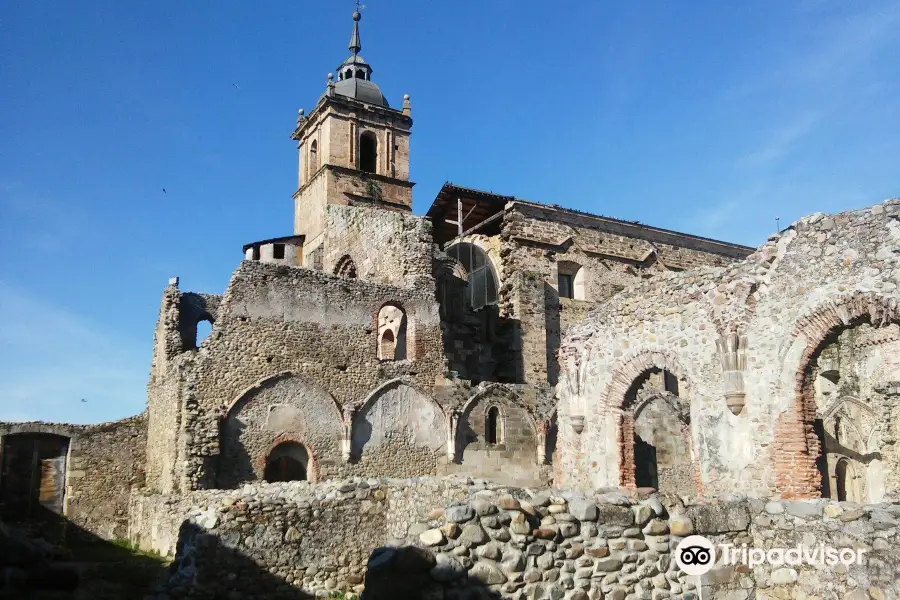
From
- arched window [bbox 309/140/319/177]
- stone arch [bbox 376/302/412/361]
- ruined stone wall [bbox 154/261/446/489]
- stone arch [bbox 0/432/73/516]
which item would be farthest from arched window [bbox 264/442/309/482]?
arched window [bbox 309/140/319/177]

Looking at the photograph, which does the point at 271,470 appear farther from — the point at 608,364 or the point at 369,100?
the point at 369,100

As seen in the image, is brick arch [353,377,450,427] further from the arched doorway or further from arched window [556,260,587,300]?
the arched doorway

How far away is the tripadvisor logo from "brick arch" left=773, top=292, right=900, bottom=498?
434cm

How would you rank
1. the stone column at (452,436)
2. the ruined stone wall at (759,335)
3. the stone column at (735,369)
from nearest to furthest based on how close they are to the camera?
the ruined stone wall at (759,335) < the stone column at (735,369) < the stone column at (452,436)

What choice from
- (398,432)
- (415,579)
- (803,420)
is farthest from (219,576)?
(398,432)

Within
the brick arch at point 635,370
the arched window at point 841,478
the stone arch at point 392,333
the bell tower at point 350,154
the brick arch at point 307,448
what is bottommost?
the arched window at point 841,478

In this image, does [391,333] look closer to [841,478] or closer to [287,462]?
[287,462]

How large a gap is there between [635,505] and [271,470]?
41.9 ft

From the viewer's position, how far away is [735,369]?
12188 mm

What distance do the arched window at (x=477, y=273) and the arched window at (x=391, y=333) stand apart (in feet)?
10.4

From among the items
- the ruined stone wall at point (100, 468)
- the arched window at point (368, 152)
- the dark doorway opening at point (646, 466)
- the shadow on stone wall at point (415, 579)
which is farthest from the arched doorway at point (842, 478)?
the arched window at point (368, 152)

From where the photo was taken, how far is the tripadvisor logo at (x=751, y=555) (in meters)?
6.88

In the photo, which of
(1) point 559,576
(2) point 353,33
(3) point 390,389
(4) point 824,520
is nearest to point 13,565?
(1) point 559,576

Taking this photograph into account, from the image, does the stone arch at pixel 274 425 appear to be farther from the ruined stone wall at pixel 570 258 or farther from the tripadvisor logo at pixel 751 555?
the tripadvisor logo at pixel 751 555
